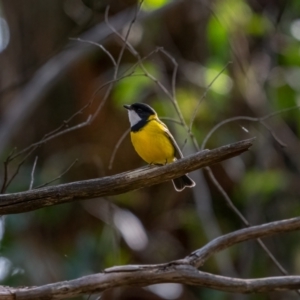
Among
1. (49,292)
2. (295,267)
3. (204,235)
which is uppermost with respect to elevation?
(49,292)

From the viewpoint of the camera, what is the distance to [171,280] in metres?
3.19

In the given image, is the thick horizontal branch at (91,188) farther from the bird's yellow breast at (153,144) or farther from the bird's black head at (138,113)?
the bird's black head at (138,113)

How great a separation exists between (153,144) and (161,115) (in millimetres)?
2120

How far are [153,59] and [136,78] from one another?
54.0 inches

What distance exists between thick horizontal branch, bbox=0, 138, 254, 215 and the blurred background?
110 inches

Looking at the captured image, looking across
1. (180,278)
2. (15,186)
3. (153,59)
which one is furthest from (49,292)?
(153,59)

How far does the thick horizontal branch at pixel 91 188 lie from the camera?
2.96 m

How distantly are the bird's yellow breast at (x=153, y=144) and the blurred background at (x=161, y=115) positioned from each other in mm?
1353

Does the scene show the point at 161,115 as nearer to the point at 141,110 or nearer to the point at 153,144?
the point at 141,110

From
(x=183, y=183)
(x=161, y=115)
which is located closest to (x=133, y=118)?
(x=183, y=183)

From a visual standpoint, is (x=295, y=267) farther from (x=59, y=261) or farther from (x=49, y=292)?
(x=49, y=292)

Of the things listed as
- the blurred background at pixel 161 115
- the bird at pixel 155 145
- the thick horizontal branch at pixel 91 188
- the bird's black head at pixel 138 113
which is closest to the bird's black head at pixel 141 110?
the bird's black head at pixel 138 113

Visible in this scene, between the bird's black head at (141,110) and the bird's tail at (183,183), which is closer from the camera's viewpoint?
the bird's tail at (183,183)

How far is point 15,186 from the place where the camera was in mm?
6066
